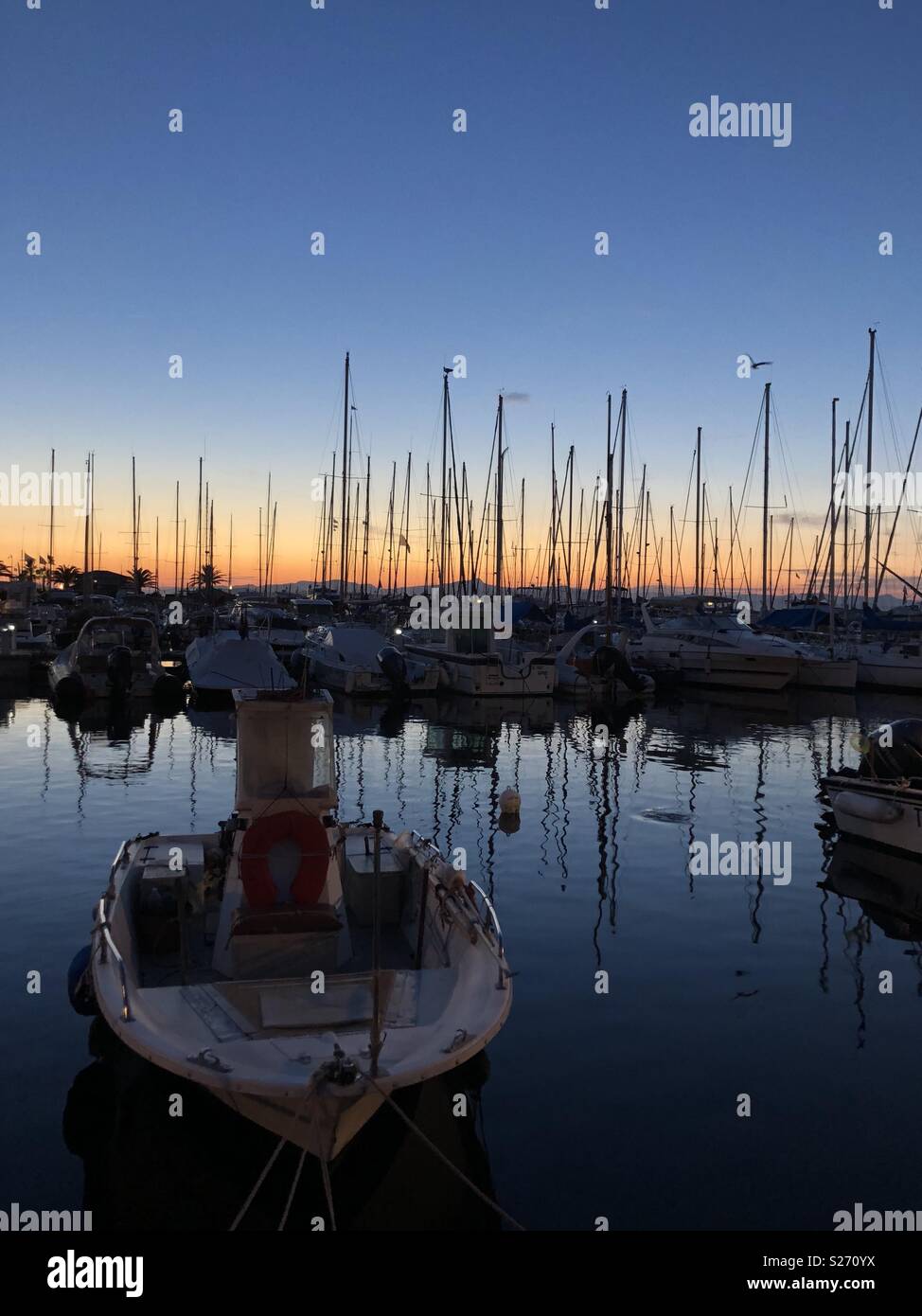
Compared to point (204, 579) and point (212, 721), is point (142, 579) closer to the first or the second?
point (204, 579)

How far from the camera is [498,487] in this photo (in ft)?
164

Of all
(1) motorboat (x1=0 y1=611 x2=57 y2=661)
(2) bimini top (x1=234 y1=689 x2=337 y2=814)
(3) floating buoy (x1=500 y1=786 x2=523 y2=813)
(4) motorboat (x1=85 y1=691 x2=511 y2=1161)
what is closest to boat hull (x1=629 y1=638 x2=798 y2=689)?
(3) floating buoy (x1=500 y1=786 x2=523 y2=813)

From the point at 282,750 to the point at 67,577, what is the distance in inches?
5343

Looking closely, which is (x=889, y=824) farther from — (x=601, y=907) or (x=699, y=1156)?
(x=699, y=1156)

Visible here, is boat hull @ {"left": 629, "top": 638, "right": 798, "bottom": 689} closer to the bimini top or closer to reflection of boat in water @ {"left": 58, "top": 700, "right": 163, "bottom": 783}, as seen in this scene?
reflection of boat in water @ {"left": 58, "top": 700, "right": 163, "bottom": 783}

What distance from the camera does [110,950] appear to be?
28.7ft

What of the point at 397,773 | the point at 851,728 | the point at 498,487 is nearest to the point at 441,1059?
the point at 397,773

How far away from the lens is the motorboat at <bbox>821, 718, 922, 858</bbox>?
17406mm

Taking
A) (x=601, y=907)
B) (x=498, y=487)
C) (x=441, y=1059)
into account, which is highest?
(x=498, y=487)

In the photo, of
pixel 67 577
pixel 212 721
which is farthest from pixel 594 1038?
pixel 67 577

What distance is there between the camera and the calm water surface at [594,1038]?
302 inches
